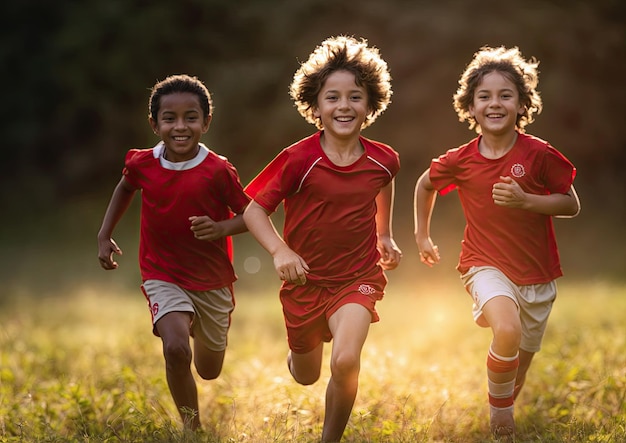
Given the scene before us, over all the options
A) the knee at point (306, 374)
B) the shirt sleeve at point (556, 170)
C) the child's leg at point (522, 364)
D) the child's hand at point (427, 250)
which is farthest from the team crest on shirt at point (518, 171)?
the knee at point (306, 374)

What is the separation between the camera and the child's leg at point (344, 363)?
4.30m

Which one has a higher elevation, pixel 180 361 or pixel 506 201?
pixel 506 201

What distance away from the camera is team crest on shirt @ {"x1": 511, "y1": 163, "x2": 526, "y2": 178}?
15.8ft

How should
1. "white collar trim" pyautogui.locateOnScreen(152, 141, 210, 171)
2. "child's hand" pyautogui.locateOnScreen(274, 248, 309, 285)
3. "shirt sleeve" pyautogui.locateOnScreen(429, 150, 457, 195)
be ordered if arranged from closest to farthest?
"child's hand" pyautogui.locateOnScreen(274, 248, 309, 285) → "white collar trim" pyautogui.locateOnScreen(152, 141, 210, 171) → "shirt sleeve" pyautogui.locateOnScreen(429, 150, 457, 195)

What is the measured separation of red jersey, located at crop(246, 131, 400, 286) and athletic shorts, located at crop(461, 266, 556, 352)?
590mm

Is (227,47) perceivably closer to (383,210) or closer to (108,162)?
(108,162)

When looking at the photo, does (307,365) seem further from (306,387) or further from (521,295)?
(521,295)

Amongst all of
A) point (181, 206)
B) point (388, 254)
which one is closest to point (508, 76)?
point (388, 254)

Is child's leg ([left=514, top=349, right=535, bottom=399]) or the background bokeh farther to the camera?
the background bokeh

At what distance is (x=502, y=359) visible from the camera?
14.9 ft

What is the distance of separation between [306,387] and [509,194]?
6.81 feet

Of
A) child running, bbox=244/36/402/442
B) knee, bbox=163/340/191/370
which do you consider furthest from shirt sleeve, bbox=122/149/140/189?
knee, bbox=163/340/191/370

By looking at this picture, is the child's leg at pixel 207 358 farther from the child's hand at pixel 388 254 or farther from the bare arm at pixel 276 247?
the child's hand at pixel 388 254

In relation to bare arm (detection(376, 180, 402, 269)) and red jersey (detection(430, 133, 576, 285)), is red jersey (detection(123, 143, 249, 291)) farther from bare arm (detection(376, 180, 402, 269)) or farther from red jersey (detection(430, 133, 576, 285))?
red jersey (detection(430, 133, 576, 285))
